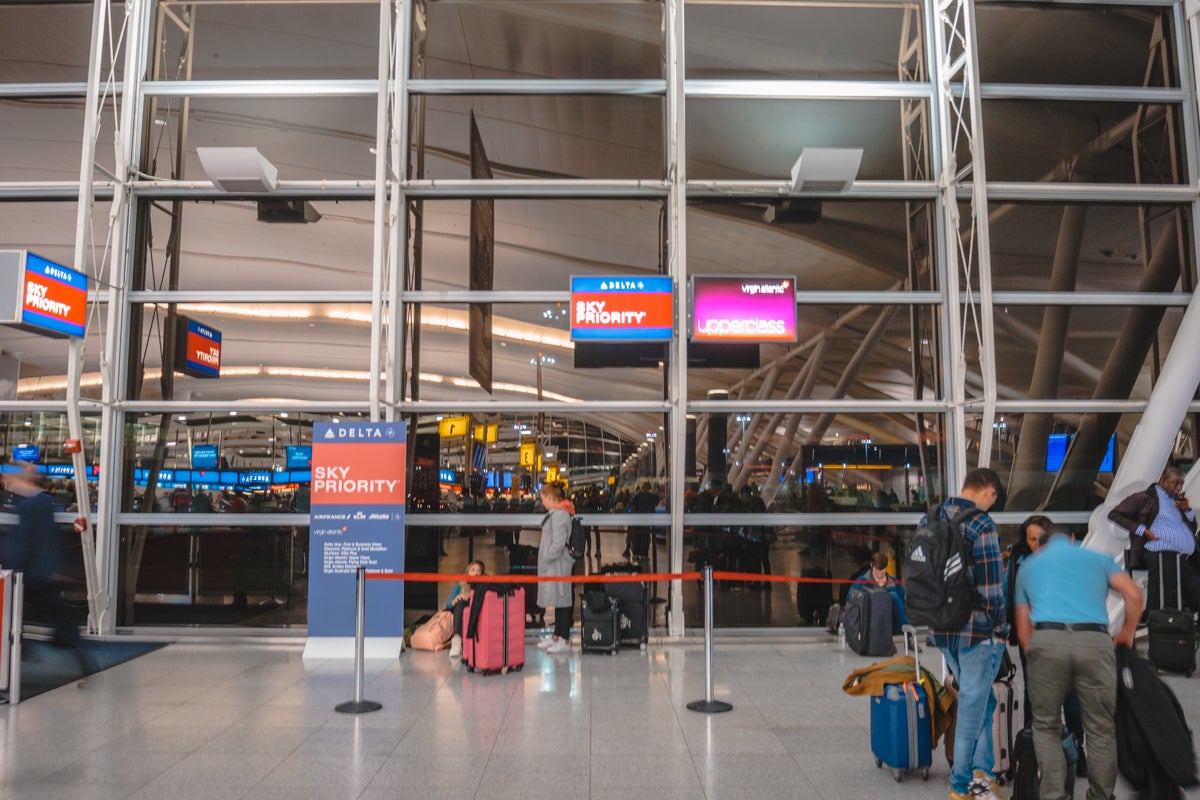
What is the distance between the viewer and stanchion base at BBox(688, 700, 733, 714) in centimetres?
638

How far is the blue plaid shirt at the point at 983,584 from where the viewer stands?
4.29 metres

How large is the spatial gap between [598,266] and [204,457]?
4.61m

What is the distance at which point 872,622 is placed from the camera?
333 inches

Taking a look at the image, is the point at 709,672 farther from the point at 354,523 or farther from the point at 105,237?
the point at 105,237

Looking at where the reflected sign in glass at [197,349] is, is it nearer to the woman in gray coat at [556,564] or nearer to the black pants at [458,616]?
the black pants at [458,616]

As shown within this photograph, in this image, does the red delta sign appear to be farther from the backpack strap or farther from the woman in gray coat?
the backpack strap

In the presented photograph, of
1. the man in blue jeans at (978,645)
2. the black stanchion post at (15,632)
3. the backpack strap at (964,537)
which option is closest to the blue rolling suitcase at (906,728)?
the man in blue jeans at (978,645)

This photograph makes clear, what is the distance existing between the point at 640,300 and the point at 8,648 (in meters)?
6.11

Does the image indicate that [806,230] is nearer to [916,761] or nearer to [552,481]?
[552,481]

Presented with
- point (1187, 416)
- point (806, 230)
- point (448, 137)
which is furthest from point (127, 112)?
point (1187, 416)

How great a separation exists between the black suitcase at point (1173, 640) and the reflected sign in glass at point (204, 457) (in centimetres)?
885

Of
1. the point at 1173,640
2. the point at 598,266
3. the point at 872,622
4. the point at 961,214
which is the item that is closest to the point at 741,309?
the point at 598,266

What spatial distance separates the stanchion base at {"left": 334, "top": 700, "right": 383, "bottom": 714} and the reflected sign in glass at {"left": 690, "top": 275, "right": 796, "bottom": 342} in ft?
15.6

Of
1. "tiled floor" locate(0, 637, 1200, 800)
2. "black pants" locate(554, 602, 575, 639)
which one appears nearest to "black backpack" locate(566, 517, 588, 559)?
"black pants" locate(554, 602, 575, 639)
